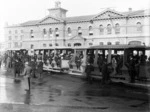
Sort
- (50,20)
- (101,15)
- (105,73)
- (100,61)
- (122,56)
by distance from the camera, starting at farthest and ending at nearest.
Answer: (50,20)
(101,15)
(100,61)
(122,56)
(105,73)

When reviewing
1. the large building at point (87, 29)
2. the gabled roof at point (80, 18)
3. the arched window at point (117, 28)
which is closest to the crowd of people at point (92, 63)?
the large building at point (87, 29)

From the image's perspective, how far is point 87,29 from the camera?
49.4m

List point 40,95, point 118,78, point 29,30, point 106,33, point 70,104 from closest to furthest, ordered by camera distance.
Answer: point 70,104, point 40,95, point 118,78, point 106,33, point 29,30

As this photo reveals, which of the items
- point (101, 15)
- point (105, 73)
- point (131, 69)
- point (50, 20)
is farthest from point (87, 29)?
point (131, 69)

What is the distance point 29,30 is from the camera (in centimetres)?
5778

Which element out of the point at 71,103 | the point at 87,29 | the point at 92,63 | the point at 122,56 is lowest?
the point at 71,103

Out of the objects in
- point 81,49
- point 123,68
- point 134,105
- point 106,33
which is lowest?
point 134,105

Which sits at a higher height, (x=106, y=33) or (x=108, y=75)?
(x=106, y=33)

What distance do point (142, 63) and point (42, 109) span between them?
28.1 ft

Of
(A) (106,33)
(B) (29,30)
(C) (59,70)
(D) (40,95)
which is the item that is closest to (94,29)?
(A) (106,33)

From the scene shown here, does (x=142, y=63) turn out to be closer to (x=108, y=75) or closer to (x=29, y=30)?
(x=108, y=75)

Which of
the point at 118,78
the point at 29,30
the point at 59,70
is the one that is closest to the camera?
the point at 118,78

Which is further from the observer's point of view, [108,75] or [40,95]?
[108,75]

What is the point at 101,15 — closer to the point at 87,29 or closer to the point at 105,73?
the point at 87,29
